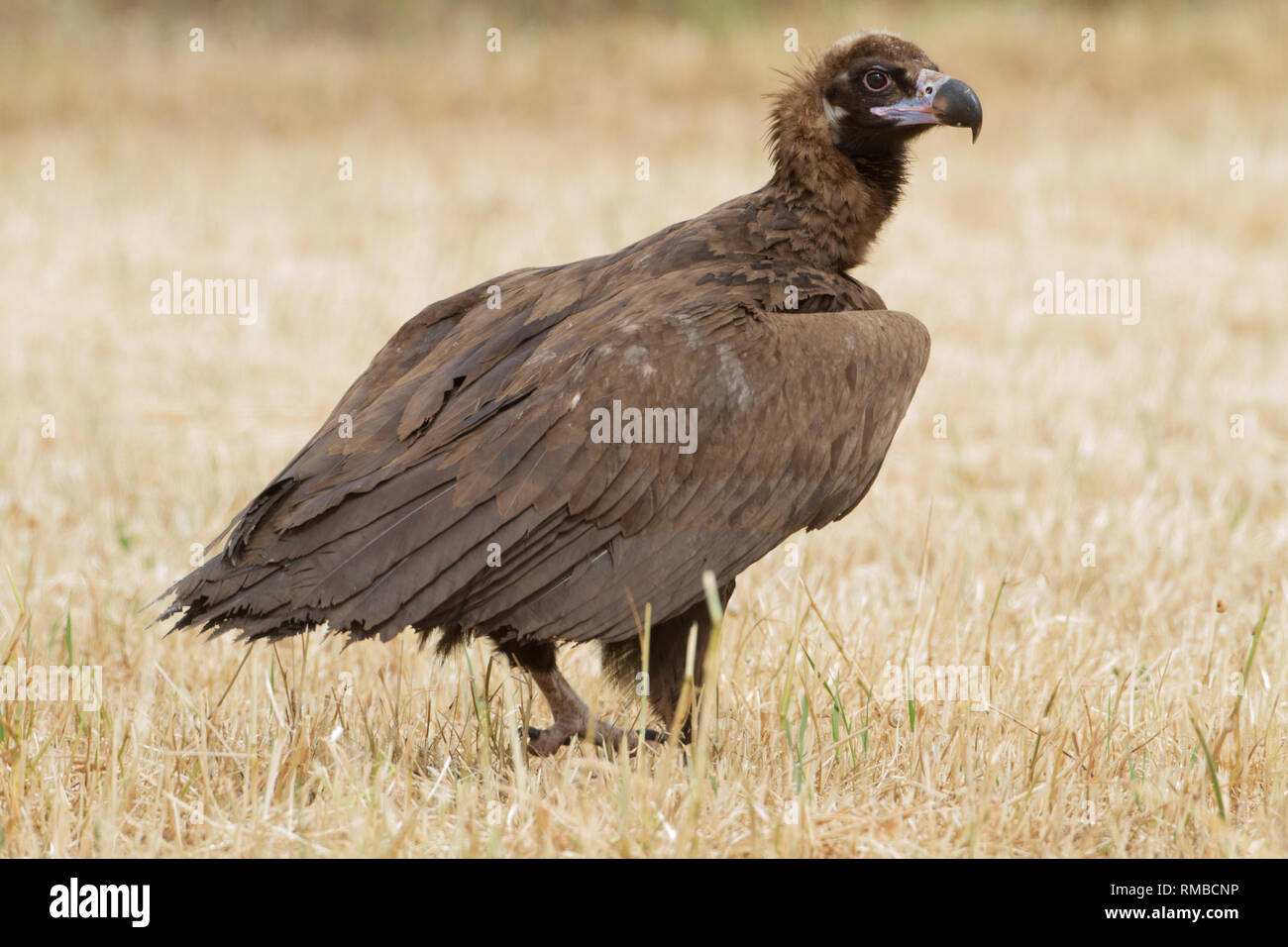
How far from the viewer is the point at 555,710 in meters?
4.32

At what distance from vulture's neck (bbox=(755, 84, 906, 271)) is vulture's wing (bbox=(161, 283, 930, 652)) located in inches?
18.3

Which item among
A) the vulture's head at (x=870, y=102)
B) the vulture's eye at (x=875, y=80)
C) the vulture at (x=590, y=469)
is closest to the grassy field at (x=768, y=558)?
the vulture at (x=590, y=469)

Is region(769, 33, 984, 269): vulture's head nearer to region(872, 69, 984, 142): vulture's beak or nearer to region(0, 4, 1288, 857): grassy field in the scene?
region(872, 69, 984, 142): vulture's beak

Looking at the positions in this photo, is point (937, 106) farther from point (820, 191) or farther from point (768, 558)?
point (768, 558)

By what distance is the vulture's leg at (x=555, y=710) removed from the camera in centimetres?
424

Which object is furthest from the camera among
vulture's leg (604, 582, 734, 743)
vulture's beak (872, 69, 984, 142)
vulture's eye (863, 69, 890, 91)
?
vulture's eye (863, 69, 890, 91)

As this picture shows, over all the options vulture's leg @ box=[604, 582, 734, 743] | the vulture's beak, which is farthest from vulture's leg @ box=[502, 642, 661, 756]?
the vulture's beak

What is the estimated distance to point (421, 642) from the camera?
159 inches

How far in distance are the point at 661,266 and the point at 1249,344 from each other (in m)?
6.76

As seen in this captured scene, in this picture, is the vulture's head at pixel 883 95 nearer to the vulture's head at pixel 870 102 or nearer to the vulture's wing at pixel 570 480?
the vulture's head at pixel 870 102

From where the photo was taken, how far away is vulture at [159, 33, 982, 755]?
3674 millimetres

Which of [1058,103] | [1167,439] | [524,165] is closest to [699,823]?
[1167,439]

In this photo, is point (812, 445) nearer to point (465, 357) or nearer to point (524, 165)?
point (465, 357)

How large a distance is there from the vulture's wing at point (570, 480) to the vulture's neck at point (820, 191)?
46 centimetres
